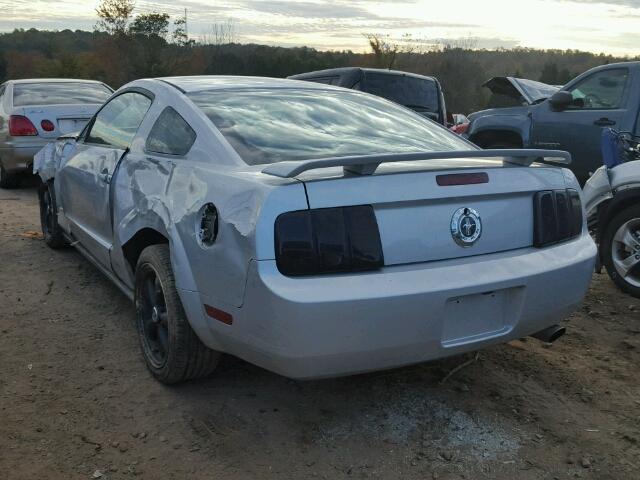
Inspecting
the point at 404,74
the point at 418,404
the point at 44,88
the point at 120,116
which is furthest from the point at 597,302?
the point at 44,88

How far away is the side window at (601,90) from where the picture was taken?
7140mm

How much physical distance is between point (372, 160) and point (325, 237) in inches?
14.3

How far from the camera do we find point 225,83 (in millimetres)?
3664

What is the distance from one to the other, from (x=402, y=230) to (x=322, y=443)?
3.21 feet

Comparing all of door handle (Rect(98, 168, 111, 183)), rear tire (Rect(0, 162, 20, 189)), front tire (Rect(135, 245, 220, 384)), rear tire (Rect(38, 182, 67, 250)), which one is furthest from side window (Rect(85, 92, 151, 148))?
rear tire (Rect(0, 162, 20, 189))

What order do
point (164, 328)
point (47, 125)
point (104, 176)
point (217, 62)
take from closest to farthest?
point (164, 328)
point (104, 176)
point (47, 125)
point (217, 62)

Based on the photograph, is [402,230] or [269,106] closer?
[402,230]

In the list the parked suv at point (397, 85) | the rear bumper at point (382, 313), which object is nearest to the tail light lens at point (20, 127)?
the parked suv at point (397, 85)

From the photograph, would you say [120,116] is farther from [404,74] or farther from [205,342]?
[404,74]

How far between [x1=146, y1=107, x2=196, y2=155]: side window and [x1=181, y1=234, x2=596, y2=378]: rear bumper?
2.67 ft

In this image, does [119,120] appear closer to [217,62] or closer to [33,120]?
[33,120]

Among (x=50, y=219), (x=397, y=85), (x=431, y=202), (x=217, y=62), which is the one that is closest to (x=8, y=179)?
(x=50, y=219)

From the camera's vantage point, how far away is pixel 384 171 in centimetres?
265

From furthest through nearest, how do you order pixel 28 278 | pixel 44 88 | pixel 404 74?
pixel 44 88, pixel 404 74, pixel 28 278
